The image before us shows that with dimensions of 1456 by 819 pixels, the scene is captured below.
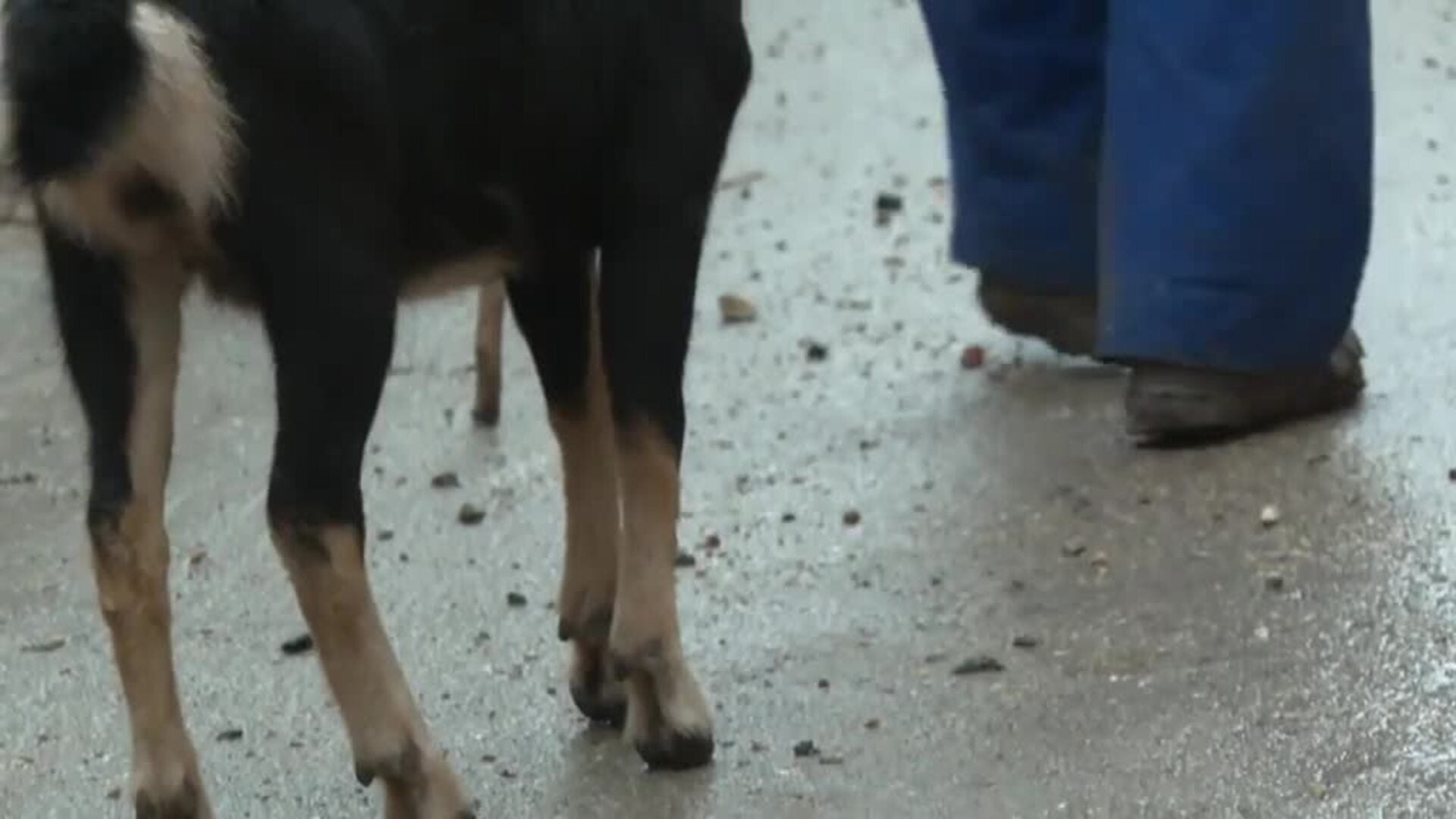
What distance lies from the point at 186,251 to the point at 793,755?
1008 millimetres

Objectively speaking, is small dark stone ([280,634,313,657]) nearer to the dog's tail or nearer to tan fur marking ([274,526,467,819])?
tan fur marking ([274,526,467,819])

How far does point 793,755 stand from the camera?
346cm

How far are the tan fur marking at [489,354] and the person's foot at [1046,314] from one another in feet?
3.00

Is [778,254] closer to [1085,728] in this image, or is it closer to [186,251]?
[1085,728]

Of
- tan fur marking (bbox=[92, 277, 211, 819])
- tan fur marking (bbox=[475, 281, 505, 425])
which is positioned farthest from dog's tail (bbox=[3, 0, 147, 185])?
tan fur marking (bbox=[475, 281, 505, 425])

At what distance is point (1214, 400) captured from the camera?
4.68 metres

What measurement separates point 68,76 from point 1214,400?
2.48 metres

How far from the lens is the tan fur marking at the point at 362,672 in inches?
117

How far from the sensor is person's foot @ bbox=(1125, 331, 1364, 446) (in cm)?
466

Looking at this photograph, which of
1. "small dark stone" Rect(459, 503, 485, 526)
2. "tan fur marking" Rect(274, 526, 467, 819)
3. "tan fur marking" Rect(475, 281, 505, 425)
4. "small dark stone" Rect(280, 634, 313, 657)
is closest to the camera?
"tan fur marking" Rect(274, 526, 467, 819)

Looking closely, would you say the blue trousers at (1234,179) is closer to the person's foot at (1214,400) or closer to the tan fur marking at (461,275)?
the person's foot at (1214,400)

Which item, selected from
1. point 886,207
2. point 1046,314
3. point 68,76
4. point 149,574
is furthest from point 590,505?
point 886,207

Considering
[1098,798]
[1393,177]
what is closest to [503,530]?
[1098,798]

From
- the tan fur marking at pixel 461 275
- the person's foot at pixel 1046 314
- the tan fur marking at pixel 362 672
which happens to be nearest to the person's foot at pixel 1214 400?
the person's foot at pixel 1046 314
